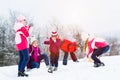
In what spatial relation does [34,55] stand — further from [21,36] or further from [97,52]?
[97,52]

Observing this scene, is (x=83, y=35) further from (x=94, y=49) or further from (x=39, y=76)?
(x=39, y=76)

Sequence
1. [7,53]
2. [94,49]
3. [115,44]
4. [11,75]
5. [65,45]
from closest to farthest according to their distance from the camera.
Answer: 1. [11,75]
2. [94,49]
3. [65,45]
4. [7,53]
5. [115,44]

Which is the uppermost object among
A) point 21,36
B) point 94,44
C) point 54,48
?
point 21,36

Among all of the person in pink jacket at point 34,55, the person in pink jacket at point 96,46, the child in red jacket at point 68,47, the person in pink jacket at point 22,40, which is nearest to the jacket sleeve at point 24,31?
the person in pink jacket at point 22,40

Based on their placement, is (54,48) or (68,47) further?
(68,47)

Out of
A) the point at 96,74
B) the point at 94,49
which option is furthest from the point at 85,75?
the point at 94,49

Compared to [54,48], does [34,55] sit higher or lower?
lower

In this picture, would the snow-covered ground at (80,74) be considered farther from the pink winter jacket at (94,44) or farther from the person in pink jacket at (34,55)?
the pink winter jacket at (94,44)

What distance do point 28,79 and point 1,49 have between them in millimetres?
35510

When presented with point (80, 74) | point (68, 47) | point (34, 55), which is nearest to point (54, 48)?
point (34, 55)

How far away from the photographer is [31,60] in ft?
42.2

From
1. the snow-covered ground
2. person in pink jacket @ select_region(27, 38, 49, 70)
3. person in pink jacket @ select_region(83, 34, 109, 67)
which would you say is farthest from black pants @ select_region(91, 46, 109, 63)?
person in pink jacket @ select_region(27, 38, 49, 70)

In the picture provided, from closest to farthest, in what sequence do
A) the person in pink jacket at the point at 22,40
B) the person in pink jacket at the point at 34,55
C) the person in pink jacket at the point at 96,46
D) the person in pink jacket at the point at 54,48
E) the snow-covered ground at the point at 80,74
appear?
1. the snow-covered ground at the point at 80,74
2. the person in pink jacket at the point at 22,40
3. the person in pink jacket at the point at 54,48
4. the person in pink jacket at the point at 96,46
5. the person in pink jacket at the point at 34,55

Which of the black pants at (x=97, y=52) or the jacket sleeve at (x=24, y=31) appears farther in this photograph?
the black pants at (x=97, y=52)
